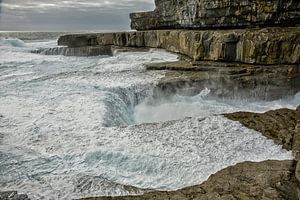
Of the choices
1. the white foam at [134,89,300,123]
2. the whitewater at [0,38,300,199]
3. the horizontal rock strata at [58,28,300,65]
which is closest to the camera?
the whitewater at [0,38,300,199]

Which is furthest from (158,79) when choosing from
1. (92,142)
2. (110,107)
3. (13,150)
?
(13,150)

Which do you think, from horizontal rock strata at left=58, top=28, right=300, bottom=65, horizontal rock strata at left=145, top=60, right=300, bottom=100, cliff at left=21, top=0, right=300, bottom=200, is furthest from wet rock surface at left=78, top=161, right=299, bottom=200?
horizontal rock strata at left=58, top=28, right=300, bottom=65

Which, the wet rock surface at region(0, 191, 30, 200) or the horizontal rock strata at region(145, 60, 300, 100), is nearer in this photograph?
the wet rock surface at region(0, 191, 30, 200)

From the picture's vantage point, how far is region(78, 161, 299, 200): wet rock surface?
3.51 meters

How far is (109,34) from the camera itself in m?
21.6

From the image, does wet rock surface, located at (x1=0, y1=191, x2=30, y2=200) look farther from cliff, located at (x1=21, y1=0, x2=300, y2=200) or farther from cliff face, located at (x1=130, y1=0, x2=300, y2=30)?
cliff face, located at (x1=130, y1=0, x2=300, y2=30)

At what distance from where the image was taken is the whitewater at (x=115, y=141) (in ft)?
14.4

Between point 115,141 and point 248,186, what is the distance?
2516mm

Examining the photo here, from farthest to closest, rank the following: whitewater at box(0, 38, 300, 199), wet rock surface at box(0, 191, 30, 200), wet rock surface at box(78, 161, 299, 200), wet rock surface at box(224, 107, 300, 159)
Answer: wet rock surface at box(224, 107, 300, 159)
whitewater at box(0, 38, 300, 199)
wet rock surface at box(0, 191, 30, 200)
wet rock surface at box(78, 161, 299, 200)

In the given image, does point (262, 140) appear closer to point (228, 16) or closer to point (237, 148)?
point (237, 148)

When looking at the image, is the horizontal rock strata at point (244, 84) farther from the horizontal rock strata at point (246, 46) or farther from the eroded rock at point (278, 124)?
the eroded rock at point (278, 124)

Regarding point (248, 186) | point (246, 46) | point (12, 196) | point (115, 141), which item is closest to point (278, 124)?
point (248, 186)

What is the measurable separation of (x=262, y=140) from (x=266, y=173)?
1.73 metres

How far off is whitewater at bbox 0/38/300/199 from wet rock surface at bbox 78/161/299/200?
48 cm
